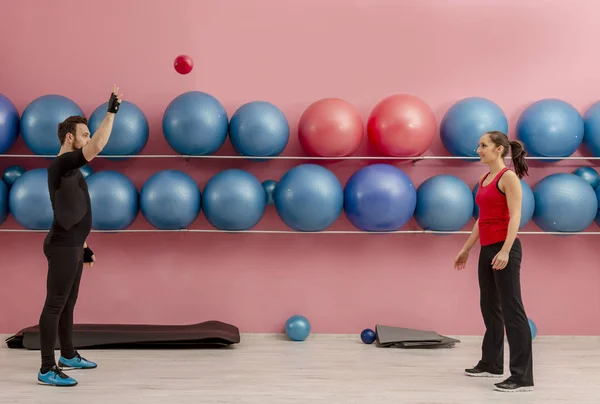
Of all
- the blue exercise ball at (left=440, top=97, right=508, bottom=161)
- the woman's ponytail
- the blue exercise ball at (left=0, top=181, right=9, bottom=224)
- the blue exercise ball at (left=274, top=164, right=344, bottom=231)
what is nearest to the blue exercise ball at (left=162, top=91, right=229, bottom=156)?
the blue exercise ball at (left=274, top=164, right=344, bottom=231)

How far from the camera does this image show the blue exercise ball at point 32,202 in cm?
378

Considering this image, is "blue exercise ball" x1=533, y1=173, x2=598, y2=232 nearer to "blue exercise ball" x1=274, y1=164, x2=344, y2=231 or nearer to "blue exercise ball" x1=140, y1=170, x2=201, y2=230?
"blue exercise ball" x1=274, y1=164, x2=344, y2=231

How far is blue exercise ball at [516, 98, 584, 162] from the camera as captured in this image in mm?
3996

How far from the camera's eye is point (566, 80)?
4.39 meters

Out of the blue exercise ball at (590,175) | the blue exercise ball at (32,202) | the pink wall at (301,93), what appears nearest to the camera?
the blue exercise ball at (32,202)

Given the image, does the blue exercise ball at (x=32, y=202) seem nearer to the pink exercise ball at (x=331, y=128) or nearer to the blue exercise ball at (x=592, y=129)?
the pink exercise ball at (x=331, y=128)

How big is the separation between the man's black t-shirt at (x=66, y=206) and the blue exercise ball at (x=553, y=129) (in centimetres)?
280

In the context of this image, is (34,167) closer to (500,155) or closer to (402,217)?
(402,217)

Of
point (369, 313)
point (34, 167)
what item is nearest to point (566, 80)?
point (369, 313)

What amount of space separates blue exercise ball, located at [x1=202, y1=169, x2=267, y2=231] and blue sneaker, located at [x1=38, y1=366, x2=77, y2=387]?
1302mm

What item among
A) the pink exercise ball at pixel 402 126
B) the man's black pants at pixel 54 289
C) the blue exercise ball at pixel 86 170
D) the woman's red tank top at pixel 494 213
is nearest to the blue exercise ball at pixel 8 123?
the blue exercise ball at pixel 86 170

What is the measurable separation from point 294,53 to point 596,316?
279 cm

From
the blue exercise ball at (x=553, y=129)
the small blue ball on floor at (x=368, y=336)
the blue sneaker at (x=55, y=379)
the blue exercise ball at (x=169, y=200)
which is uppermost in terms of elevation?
the blue exercise ball at (x=553, y=129)

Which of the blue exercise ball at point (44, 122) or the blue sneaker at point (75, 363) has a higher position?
the blue exercise ball at point (44, 122)
